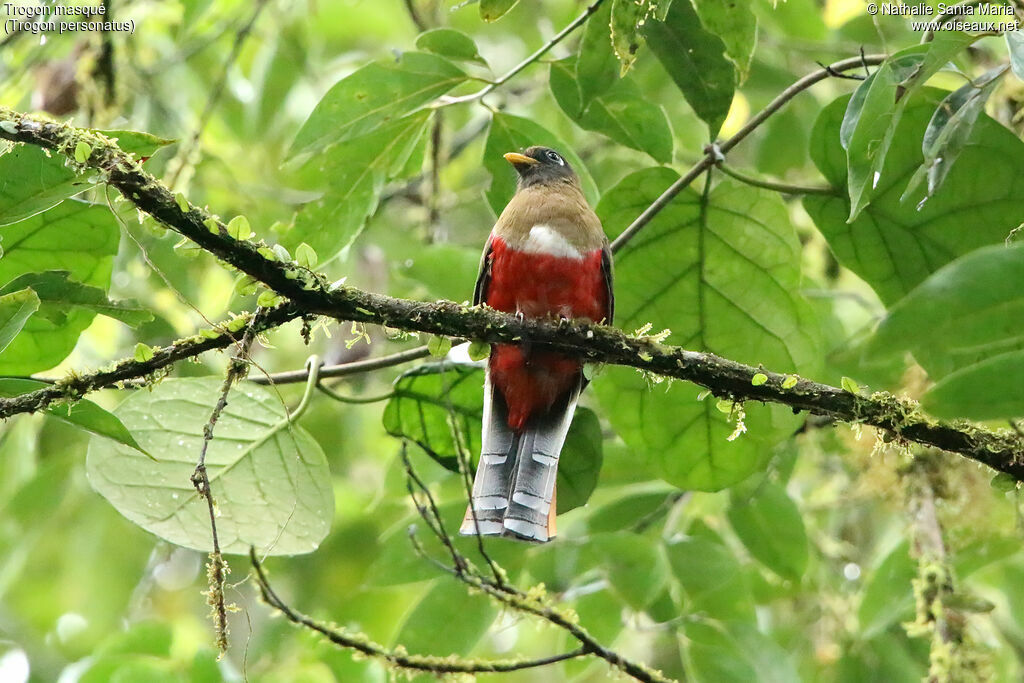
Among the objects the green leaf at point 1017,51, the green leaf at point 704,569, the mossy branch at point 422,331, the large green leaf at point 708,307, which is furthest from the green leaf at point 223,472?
the green leaf at point 1017,51

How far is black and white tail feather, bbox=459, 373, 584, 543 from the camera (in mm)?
2811

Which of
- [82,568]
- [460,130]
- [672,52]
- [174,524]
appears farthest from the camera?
[460,130]

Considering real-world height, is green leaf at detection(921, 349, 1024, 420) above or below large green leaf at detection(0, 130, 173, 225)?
below

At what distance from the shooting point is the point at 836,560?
520 centimetres

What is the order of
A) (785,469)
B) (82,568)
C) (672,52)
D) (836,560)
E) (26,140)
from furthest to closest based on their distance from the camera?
(836,560) < (82,568) < (785,469) < (672,52) < (26,140)

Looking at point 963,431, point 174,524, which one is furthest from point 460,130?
point 963,431

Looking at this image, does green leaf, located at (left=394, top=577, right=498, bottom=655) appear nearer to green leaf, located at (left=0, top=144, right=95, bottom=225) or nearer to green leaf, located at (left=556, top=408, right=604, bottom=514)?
green leaf, located at (left=556, top=408, right=604, bottom=514)

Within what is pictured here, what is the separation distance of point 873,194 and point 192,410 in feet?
5.99

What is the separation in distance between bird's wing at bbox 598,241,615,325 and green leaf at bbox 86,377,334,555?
3.08 feet

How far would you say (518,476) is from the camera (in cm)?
287

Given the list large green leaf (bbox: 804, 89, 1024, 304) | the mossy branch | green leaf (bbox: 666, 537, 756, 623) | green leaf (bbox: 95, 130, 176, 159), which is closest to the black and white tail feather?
the mossy branch

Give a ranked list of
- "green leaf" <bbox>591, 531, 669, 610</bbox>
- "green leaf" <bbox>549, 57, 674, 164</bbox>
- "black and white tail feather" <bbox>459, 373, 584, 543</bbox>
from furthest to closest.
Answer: "green leaf" <bbox>591, 531, 669, 610</bbox>
"green leaf" <bbox>549, 57, 674, 164</bbox>
"black and white tail feather" <bbox>459, 373, 584, 543</bbox>

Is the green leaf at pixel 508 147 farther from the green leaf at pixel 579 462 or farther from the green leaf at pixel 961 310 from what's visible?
the green leaf at pixel 961 310

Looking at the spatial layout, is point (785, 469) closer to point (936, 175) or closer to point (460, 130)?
point (936, 175)
